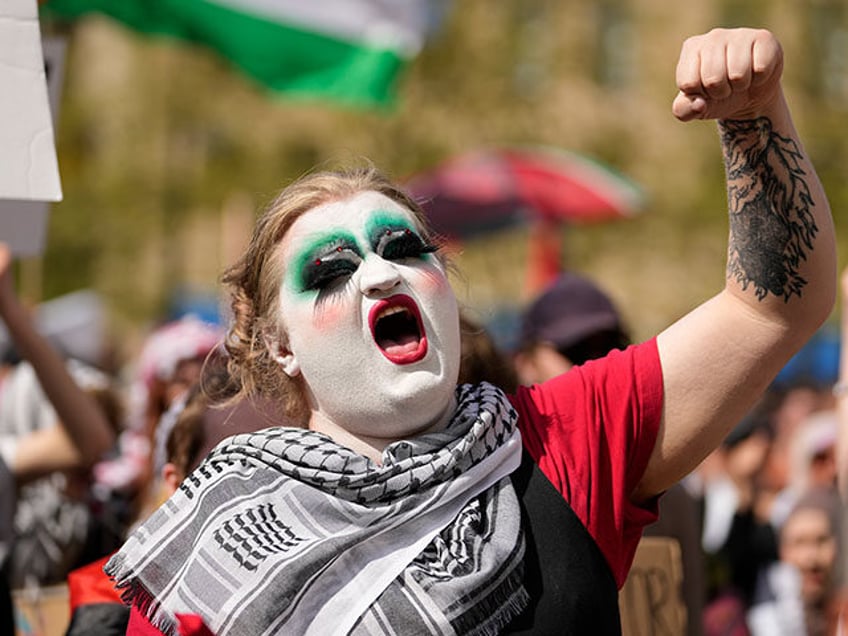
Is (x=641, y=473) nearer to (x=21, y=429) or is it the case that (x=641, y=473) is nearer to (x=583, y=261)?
(x=21, y=429)

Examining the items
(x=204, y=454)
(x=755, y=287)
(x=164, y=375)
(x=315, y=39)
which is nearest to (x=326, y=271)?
(x=755, y=287)

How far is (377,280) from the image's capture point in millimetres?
2385

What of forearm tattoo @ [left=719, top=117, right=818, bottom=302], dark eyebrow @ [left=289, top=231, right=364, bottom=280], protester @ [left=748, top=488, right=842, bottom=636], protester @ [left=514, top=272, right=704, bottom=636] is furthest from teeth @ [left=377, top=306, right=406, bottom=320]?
protester @ [left=748, top=488, right=842, bottom=636]

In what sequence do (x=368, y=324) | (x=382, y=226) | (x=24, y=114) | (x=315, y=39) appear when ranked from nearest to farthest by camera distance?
(x=368, y=324) → (x=382, y=226) → (x=24, y=114) → (x=315, y=39)

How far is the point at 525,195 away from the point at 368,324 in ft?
32.2

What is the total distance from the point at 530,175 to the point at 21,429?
7.70 meters

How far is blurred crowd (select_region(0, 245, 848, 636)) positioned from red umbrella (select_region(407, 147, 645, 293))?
4798 mm

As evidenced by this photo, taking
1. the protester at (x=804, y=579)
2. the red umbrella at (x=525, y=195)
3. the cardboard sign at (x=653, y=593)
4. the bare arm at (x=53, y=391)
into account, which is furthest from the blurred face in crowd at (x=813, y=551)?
the red umbrella at (x=525, y=195)

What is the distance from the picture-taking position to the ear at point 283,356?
2492 mm

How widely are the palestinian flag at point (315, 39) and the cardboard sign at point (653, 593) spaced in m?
5.52

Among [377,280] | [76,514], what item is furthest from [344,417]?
[76,514]

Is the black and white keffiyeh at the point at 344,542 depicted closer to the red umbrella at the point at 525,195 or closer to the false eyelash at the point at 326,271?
the false eyelash at the point at 326,271

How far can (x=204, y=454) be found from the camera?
129 inches

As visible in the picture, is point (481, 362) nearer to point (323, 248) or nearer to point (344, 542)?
point (323, 248)
